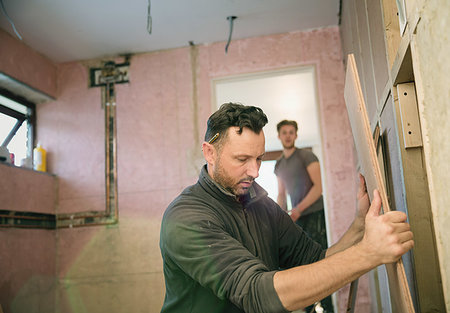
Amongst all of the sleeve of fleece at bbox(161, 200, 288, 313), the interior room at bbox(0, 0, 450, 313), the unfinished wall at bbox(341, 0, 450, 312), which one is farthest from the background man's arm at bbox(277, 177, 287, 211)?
the sleeve of fleece at bbox(161, 200, 288, 313)

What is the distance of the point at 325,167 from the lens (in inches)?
153

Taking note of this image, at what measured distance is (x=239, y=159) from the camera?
64.5 inches

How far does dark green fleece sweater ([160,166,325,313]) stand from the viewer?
1.23 metres

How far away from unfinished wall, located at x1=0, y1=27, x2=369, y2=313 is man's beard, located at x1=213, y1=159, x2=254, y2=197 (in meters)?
2.33

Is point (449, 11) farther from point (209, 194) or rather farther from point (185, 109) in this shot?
point (185, 109)

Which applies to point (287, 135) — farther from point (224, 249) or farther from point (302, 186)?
point (224, 249)

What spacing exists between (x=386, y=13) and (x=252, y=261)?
1.02 meters

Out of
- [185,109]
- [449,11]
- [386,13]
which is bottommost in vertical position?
[449,11]

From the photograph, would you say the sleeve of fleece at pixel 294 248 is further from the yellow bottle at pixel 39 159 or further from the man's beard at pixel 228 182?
the yellow bottle at pixel 39 159

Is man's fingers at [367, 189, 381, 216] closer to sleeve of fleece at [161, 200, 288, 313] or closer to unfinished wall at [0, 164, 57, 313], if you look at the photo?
sleeve of fleece at [161, 200, 288, 313]

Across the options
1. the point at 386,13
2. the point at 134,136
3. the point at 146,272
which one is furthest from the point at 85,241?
the point at 386,13

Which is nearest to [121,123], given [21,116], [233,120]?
[21,116]

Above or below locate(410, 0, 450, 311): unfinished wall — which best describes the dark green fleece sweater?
below

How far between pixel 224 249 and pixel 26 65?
351 cm
